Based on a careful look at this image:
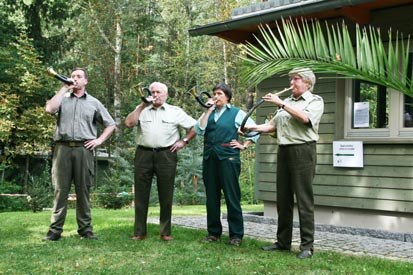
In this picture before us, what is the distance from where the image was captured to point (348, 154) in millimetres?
6500

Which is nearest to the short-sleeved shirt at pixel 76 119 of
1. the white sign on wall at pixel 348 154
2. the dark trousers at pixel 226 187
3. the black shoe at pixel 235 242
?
the dark trousers at pixel 226 187

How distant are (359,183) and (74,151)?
3511 millimetres

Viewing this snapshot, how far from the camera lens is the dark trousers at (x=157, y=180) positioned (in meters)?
5.23

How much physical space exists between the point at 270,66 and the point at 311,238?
182 cm

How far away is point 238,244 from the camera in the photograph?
5.04 metres

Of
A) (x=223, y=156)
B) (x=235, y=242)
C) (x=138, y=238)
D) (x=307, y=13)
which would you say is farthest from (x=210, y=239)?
(x=307, y=13)

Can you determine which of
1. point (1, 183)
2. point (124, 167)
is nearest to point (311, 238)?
point (124, 167)

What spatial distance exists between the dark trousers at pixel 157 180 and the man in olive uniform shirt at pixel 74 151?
47cm

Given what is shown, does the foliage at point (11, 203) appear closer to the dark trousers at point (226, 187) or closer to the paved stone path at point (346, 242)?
the paved stone path at point (346, 242)

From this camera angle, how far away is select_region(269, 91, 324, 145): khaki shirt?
439 cm

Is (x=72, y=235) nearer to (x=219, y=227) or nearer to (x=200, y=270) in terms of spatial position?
(x=219, y=227)

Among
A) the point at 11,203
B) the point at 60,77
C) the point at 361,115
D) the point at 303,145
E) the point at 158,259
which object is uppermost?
the point at 60,77

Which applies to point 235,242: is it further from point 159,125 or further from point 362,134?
point 362,134

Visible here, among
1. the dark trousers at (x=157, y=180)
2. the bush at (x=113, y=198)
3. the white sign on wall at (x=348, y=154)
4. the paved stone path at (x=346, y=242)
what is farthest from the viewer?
the bush at (x=113, y=198)
